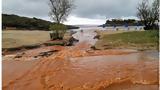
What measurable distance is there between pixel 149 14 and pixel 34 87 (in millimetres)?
36686

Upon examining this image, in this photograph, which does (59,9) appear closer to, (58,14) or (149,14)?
(58,14)

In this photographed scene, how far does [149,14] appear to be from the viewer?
43.9m

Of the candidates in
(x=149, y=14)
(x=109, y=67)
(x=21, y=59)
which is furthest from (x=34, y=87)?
(x=149, y=14)

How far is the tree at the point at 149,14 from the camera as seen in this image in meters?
43.1

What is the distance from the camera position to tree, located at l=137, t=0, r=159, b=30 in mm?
43094

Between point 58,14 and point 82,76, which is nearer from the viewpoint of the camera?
point 82,76

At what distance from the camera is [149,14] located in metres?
43.9

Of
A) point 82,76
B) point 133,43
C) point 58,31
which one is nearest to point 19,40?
point 58,31

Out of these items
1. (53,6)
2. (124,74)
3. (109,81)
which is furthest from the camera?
(53,6)

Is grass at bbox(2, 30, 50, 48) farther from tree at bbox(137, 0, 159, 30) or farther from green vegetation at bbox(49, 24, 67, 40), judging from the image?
tree at bbox(137, 0, 159, 30)

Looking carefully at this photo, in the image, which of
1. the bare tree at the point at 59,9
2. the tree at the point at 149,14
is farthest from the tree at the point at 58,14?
the tree at the point at 149,14

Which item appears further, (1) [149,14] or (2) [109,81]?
(1) [149,14]

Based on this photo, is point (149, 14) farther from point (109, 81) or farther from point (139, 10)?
point (109, 81)

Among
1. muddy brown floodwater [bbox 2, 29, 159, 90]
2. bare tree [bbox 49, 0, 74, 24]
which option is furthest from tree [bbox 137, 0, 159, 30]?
muddy brown floodwater [bbox 2, 29, 159, 90]
